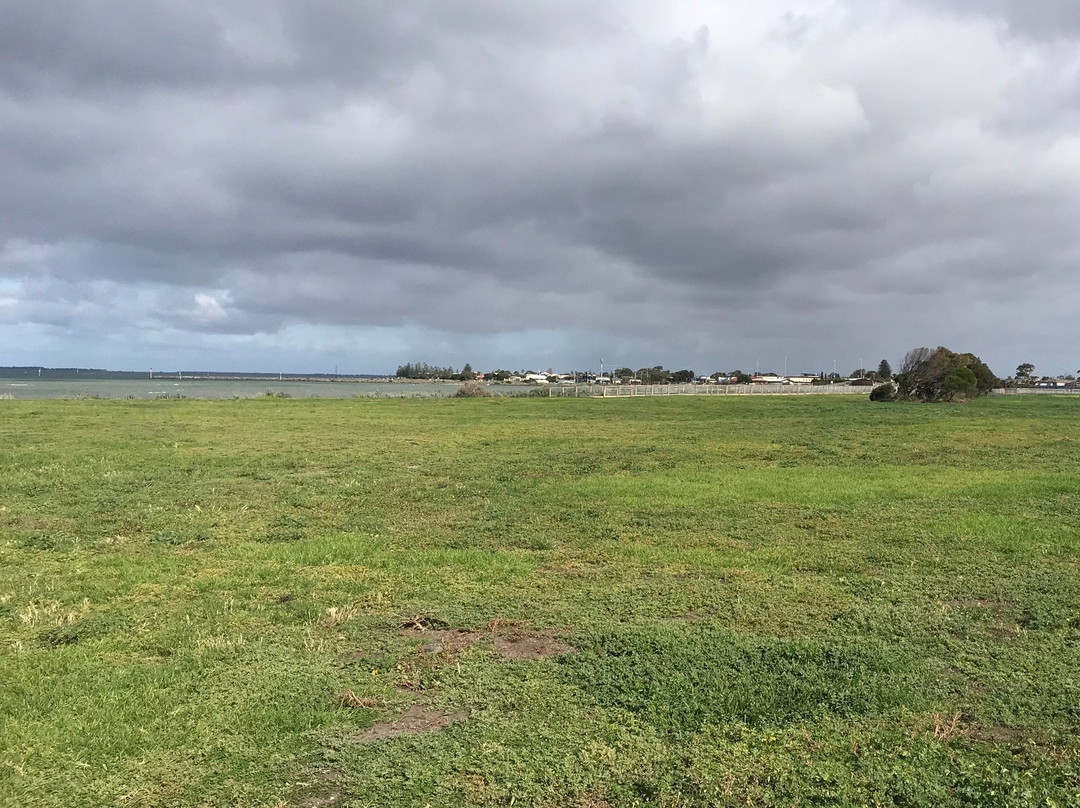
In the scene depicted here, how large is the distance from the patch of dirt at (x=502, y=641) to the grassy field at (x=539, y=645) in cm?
4

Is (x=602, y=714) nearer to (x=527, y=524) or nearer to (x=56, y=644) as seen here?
(x=56, y=644)

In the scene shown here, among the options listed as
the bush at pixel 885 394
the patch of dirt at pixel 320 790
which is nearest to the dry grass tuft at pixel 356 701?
the patch of dirt at pixel 320 790

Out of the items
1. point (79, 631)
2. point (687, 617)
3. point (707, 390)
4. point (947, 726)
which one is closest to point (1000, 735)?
point (947, 726)

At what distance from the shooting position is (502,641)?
582 cm

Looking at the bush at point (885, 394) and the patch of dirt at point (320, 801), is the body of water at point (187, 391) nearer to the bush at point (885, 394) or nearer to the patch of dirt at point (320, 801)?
the bush at point (885, 394)

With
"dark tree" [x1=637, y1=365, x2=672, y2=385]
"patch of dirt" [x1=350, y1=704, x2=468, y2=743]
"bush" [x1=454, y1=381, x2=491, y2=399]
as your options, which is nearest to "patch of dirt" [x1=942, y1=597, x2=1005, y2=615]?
"patch of dirt" [x1=350, y1=704, x2=468, y2=743]

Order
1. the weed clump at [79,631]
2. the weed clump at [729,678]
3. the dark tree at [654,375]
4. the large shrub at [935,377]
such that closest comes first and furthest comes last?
1. the weed clump at [729,678]
2. the weed clump at [79,631]
3. the large shrub at [935,377]
4. the dark tree at [654,375]

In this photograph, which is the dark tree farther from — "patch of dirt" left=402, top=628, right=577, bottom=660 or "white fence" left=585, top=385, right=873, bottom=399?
"patch of dirt" left=402, top=628, right=577, bottom=660

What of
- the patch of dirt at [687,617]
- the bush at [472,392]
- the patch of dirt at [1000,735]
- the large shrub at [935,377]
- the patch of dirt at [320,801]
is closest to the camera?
the patch of dirt at [320,801]

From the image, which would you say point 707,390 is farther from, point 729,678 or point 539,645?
point 729,678

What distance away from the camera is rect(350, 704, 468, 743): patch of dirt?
4.27 meters

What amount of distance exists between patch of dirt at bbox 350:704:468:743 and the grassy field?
0.07ft

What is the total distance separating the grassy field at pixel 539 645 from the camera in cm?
384

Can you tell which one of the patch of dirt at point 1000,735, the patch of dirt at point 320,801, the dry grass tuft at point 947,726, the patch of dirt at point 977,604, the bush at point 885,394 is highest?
the bush at point 885,394
